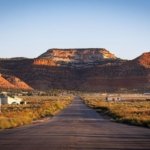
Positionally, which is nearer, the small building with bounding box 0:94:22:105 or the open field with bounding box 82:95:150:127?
the open field with bounding box 82:95:150:127

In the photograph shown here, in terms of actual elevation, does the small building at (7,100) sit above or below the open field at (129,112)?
above

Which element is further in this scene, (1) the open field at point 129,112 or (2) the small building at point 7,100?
(2) the small building at point 7,100

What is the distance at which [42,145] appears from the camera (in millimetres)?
20516

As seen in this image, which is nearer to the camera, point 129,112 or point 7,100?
point 129,112

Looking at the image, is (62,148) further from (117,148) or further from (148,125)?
(148,125)

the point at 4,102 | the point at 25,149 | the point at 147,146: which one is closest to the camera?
the point at 25,149

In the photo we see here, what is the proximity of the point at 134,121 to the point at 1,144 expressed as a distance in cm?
2101

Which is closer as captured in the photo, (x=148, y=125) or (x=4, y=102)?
(x=148, y=125)

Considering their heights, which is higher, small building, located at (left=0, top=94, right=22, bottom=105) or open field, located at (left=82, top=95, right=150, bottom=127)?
small building, located at (left=0, top=94, right=22, bottom=105)

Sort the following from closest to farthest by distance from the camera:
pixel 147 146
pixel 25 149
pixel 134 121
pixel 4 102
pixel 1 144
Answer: pixel 25 149
pixel 147 146
pixel 1 144
pixel 134 121
pixel 4 102

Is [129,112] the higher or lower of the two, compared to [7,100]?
lower

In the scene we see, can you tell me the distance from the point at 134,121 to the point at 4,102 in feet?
238

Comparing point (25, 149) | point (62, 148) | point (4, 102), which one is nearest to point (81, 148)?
point (62, 148)

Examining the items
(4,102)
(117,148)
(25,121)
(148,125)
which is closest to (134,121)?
(148,125)
